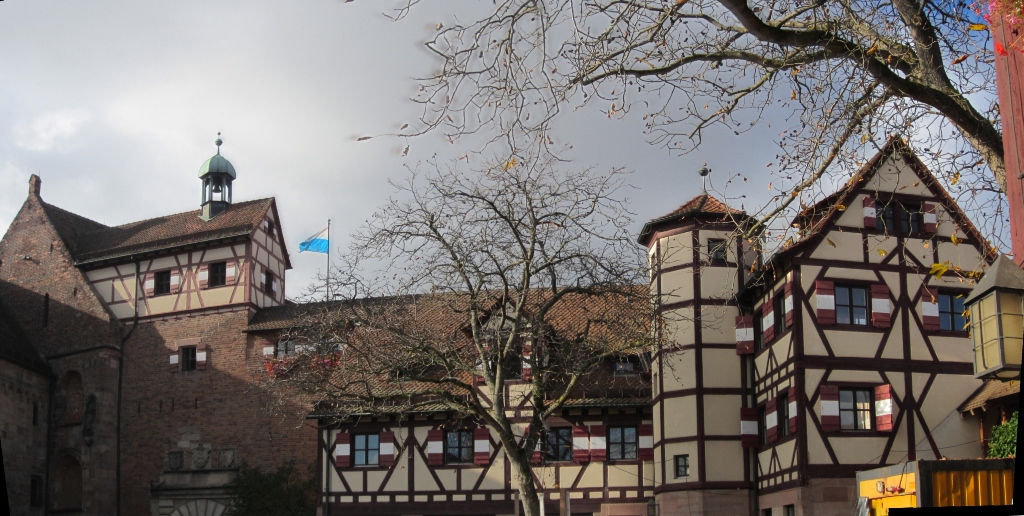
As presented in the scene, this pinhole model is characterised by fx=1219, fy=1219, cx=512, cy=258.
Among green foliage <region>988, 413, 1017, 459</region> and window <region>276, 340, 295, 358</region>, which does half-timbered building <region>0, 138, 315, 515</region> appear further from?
green foliage <region>988, 413, 1017, 459</region>

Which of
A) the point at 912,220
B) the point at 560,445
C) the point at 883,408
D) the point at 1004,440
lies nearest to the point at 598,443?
the point at 560,445

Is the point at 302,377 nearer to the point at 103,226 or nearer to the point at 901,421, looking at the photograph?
the point at 901,421

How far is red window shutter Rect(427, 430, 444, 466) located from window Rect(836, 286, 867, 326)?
1091 centimetres

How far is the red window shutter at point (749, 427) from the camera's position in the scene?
26.6 meters

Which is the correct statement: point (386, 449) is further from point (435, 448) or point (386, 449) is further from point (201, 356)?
point (201, 356)

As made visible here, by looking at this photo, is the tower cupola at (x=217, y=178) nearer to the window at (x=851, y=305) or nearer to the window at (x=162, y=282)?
the window at (x=162, y=282)

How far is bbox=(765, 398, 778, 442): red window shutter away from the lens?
83.3 ft

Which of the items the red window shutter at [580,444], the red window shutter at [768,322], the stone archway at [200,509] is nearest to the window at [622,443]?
the red window shutter at [580,444]

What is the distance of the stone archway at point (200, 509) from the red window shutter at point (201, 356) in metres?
4.12

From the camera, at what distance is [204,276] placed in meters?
37.0

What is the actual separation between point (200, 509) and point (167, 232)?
9266 millimetres

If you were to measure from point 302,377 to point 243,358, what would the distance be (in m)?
12.7

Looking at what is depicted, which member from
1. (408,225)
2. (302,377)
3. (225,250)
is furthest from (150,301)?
(408,225)

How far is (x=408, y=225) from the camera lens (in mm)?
20031
